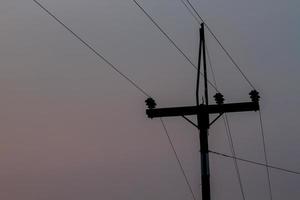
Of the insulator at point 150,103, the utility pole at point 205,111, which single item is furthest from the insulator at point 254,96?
the insulator at point 150,103

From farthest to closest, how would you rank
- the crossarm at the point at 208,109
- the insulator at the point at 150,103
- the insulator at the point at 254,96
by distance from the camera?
the insulator at the point at 150,103, the insulator at the point at 254,96, the crossarm at the point at 208,109

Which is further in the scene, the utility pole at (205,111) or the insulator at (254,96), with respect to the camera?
the insulator at (254,96)

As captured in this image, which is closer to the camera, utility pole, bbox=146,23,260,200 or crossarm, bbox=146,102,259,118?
utility pole, bbox=146,23,260,200

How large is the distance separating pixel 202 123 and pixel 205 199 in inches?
79.6

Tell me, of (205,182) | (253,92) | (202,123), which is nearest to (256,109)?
(253,92)

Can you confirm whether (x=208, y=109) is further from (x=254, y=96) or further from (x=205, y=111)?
(x=254, y=96)

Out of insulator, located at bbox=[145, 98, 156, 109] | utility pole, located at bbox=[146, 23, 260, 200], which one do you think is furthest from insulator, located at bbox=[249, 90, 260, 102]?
insulator, located at bbox=[145, 98, 156, 109]

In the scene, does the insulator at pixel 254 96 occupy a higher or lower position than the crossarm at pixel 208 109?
higher

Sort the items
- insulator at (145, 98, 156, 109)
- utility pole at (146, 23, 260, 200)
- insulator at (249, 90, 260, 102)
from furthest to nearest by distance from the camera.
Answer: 1. insulator at (145, 98, 156, 109)
2. insulator at (249, 90, 260, 102)
3. utility pole at (146, 23, 260, 200)

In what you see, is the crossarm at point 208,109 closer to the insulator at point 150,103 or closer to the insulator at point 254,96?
the insulator at point 254,96

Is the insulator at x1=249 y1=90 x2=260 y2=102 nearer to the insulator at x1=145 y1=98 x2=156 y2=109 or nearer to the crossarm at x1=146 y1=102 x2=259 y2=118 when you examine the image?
the crossarm at x1=146 y1=102 x2=259 y2=118

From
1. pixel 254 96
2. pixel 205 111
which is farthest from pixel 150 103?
pixel 254 96

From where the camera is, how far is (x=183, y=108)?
47.3 feet

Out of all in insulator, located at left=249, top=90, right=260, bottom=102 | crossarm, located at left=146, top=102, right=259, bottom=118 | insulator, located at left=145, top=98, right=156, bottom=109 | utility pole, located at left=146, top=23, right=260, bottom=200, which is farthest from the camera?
insulator, located at left=145, top=98, right=156, bottom=109
